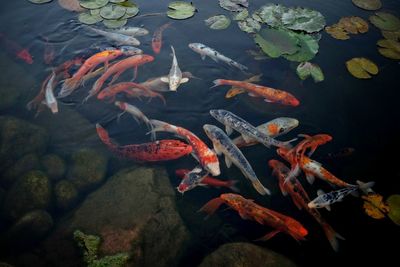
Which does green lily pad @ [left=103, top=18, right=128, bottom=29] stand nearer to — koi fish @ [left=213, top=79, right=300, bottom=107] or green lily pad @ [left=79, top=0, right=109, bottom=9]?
green lily pad @ [left=79, top=0, right=109, bottom=9]

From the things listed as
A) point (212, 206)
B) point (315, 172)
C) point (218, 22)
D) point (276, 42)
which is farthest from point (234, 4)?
point (212, 206)

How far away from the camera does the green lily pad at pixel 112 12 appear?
676 centimetres

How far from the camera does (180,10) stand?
23.2 ft

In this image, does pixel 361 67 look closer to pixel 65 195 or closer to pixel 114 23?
pixel 114 23

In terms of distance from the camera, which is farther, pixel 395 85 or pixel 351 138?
pixel 395 85

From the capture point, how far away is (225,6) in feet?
23.4

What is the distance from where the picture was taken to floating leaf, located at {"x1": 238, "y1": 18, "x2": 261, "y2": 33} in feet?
21.8

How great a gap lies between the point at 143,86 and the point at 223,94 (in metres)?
1.50

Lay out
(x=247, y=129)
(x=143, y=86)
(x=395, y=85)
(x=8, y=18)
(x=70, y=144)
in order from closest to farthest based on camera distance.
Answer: (x=247, y=129), (x=70, y=144), (x=143, y=86), (x=395, y=85), (x=8, y=18)

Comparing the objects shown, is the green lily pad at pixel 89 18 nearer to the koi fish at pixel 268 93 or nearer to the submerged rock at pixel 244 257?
the koi fish at pixel 268 93

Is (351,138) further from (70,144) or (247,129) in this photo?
(70,144)

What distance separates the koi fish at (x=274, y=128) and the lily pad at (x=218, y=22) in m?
3.00

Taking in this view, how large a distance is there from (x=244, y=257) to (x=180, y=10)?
18.9 ft

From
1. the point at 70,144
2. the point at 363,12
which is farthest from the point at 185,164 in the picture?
the point at 363,12
